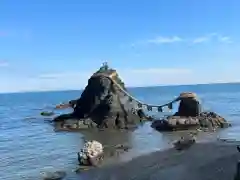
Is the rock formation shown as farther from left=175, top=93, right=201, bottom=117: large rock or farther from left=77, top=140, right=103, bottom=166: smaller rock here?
left=77, top=140, right=103, bottom=166: smaller rock

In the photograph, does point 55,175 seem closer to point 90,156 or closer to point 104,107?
point 90,156

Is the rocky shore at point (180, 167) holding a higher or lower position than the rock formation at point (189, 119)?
lower

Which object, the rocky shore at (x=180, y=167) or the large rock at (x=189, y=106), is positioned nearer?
the rocky shore at (x=180, y=167)

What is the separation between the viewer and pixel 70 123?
46188mm

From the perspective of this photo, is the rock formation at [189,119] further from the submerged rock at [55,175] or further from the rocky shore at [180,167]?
the submerged rock at [55,175]

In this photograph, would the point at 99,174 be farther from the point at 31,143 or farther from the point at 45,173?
the point at 31,143

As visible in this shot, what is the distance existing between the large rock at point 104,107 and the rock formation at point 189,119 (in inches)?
166

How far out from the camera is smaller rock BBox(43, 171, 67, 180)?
2133 cm

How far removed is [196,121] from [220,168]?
19869mm

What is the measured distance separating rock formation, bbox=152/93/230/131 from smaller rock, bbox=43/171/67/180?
18.1 metres

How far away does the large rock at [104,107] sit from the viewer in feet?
145

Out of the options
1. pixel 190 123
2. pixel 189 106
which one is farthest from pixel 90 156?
pixel 189 106

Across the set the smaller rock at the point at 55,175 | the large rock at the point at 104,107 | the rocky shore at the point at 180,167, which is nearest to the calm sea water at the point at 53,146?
the smaller rock at the point at 55,175

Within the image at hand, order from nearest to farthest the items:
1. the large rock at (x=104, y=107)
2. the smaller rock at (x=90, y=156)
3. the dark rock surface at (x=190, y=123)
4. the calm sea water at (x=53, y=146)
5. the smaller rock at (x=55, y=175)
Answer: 1. the smaller rock at (x=55, y=175)
2. the smaller rock at (x=90, y=156)
3. the calm sea water at (x=53, y=146)
4. the dark rock surface at (x=190, y=123)
5. the large rock at (x=104, y=107)
